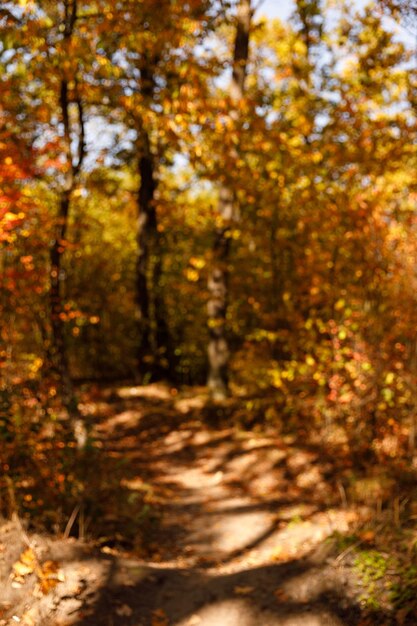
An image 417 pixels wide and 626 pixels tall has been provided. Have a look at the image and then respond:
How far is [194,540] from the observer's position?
22.0 ft

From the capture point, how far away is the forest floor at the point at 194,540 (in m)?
4.25

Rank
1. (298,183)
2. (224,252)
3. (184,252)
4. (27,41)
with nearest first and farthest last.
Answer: (27,41) < (298,183) < (224,252) < (184,252)

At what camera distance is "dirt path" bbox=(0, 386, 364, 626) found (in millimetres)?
4285

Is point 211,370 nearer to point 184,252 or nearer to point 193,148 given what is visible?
point 184,252

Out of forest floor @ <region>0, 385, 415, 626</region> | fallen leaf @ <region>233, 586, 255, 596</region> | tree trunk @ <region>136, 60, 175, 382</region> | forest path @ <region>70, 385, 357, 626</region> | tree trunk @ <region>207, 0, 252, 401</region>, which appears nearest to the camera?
forest floor @ <region>0, 385, 415, 626</region>

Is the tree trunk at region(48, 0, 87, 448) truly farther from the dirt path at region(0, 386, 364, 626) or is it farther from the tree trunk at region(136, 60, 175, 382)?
the tree trunk at region(136, 60, 175, 382)

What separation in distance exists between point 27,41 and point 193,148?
2.54 meters

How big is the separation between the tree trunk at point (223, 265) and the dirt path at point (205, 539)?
803mm

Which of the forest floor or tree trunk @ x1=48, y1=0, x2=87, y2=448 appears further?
tree trunk @ x1=48, y1=0, x2=87, y2=448

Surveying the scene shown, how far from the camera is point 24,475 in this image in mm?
5629

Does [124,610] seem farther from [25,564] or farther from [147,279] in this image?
[147,279]

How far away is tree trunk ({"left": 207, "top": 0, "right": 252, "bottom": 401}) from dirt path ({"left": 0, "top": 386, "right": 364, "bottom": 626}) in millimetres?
803

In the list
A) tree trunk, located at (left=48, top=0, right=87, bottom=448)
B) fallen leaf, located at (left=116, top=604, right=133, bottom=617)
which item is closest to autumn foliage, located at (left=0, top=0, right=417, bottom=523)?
tree trunk, located at (left=48, top=0, right=87, bottom=448)

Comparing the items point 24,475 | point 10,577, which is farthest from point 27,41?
point 10,577
